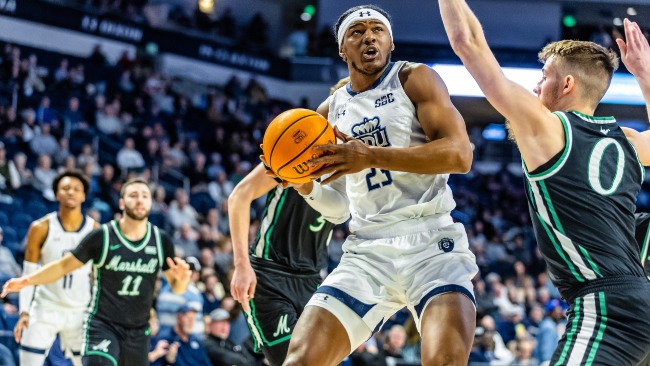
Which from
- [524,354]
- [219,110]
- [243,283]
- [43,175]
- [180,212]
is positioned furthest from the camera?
A: [219,110]

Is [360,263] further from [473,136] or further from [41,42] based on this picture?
[473,136]

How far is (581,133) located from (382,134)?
1100 mm

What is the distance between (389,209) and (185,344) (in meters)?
5.33

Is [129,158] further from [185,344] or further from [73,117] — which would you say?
[185,344]

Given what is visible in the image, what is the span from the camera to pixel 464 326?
3857 millimetres

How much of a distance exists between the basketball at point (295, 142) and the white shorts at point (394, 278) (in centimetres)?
54

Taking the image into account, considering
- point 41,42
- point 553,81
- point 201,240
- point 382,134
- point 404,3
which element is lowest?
point 201,240

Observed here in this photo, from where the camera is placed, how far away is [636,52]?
4234 millimetres

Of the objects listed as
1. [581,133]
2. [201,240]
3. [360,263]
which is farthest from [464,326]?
[201,240]

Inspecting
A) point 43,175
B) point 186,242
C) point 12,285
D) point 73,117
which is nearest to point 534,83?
point 186,242

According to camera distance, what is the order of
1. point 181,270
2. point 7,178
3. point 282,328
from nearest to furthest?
point 282,328 < point 181,270 < point 7,178

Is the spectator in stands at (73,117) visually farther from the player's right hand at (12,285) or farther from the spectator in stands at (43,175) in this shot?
the player's right hand at (12,285)

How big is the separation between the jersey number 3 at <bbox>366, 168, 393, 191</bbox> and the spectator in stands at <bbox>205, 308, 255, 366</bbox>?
17.5 feet

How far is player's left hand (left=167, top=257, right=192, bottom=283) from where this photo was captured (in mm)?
7047
